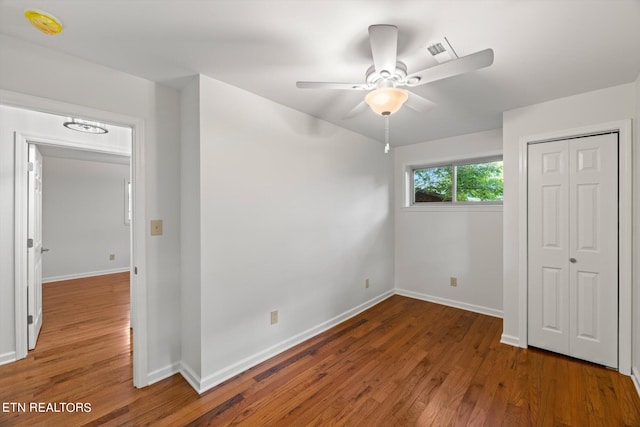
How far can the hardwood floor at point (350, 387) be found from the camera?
1.71 meters

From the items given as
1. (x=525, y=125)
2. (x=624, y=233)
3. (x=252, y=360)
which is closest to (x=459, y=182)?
(x=525, y=125)

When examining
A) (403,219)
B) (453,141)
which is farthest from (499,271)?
(453,141)

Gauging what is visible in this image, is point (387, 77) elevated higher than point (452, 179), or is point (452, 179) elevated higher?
point (387, 77)

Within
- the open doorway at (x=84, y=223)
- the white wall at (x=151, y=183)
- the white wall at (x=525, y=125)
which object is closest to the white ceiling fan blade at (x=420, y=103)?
the white wall at (x=525, y=125)

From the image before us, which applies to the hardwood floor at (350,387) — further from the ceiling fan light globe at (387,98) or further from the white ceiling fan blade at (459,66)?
the white ceiling fan blade at (459,66)

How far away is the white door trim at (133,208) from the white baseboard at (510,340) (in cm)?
318

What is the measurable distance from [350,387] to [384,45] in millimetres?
2255

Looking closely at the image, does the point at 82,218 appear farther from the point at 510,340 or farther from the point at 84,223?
the point at 510,340

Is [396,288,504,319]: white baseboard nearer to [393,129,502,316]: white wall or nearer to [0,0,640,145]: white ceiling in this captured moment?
[393,129,502,316]: white wall

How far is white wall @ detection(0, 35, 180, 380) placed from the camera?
179 centimetres

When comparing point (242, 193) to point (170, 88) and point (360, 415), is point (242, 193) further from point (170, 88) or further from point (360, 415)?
point (360, 415)

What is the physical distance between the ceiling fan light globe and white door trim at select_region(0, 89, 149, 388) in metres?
1.70

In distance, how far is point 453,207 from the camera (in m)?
3.59

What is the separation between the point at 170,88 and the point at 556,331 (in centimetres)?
394
